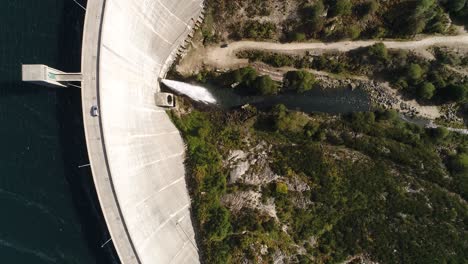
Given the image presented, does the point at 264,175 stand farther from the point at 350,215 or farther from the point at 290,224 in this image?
the point at 350,215

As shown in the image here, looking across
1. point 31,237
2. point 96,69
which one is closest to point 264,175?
point 96,69

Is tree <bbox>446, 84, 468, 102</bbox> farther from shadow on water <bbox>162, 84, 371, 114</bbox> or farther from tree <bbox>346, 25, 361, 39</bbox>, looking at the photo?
tree <bbox>346, 25, 361, 39</bbox>

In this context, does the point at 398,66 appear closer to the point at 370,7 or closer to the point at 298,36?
the point at 370,7

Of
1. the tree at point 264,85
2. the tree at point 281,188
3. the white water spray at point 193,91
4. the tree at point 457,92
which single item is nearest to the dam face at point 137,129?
the white water spray at point 193,91

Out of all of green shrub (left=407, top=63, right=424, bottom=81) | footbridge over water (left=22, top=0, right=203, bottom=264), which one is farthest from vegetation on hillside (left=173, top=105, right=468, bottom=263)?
green shrub (left=407, top=63, right=424, bottom=81)

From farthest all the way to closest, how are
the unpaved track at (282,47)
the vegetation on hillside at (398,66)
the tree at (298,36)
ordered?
the unpaved track at (282,47), the tree at (298,36), the vegetation on hillside at (398,66)

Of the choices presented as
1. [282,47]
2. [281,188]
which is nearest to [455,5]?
[282,47]

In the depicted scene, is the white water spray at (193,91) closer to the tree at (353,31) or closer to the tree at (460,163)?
the tree at (353,31)
